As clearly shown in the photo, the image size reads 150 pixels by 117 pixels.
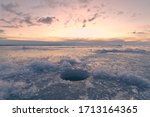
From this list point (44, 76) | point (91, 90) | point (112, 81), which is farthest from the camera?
point (44, 76)

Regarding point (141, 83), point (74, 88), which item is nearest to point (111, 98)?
point (74, 88)

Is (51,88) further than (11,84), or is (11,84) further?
(11,84)

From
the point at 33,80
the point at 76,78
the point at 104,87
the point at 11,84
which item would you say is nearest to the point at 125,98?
the point at 104,87

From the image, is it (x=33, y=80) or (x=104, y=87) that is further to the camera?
(x=33, y=80)

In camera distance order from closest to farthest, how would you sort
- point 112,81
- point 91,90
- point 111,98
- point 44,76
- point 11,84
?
point 111,98 → point 91,90 → point 11,84 → point 112,81 → point 44,76

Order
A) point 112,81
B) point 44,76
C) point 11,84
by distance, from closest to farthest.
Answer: point 11,84
point 112,81
point 44,76

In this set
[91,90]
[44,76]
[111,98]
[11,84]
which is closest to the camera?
[111,98]

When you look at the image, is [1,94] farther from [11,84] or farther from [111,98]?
[111,98]

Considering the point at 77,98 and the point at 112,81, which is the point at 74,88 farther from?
the point at 112,81

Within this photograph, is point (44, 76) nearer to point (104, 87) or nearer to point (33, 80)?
point (33, 80)
